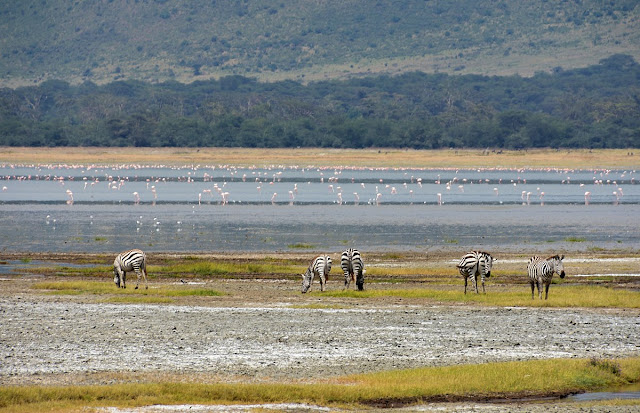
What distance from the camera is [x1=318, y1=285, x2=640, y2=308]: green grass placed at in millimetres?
27005

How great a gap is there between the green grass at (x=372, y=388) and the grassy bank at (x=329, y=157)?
125666 mm

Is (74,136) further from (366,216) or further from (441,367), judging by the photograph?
(441,367)

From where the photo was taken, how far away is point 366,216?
6625 centimetres

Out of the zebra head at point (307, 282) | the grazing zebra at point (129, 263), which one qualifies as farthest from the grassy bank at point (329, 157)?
the grazing zebra at point (129, 263)

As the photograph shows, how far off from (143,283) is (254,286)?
3271 mm

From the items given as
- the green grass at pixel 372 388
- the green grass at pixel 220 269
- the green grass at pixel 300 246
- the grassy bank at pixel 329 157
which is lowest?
the green grass at pixel 372 388

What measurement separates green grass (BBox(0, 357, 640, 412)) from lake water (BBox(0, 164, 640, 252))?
2627 centimetres

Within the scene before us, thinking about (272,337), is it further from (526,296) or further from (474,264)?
(526,296)

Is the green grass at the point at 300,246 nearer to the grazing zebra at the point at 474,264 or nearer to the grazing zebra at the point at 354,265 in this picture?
the grazing zebra at the point at 354,265

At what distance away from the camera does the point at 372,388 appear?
17.5 meters

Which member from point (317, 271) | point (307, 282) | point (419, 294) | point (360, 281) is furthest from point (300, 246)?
point (419, 294)

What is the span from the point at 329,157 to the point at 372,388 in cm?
14048

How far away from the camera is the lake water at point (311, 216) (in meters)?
48.2

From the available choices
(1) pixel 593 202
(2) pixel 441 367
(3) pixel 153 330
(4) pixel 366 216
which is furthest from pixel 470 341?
(1) pixel 593 202
